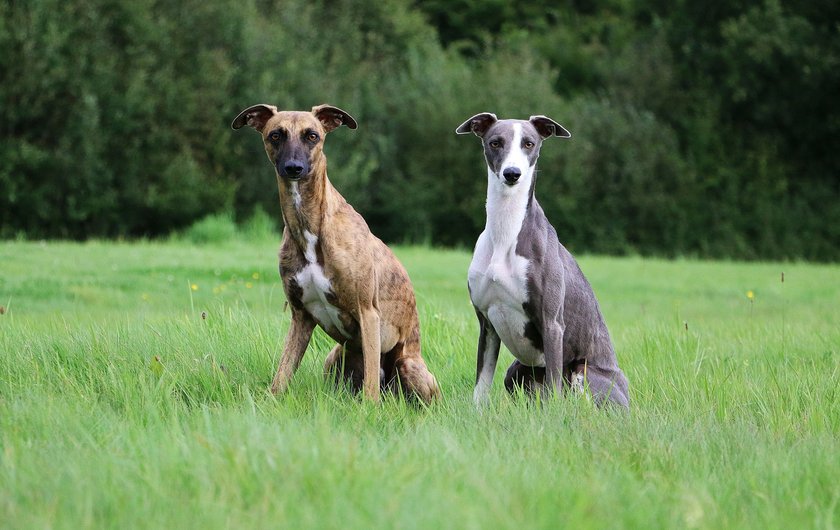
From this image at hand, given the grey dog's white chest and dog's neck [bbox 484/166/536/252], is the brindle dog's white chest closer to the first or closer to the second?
the grey dog's white chest

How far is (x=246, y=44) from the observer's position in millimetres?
22422

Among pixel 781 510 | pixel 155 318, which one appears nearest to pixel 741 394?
pixel 781 510

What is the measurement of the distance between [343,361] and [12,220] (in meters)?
16.6

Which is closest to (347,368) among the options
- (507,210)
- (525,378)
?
(525,378)

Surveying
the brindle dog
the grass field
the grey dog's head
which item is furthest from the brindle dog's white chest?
the grey dog's head

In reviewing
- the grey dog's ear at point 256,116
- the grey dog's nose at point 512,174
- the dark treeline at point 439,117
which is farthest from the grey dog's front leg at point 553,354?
the dark treeline at point 439,117

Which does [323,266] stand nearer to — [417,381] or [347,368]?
[347,368]

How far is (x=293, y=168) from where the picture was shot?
5.25m

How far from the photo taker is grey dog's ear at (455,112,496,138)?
577 centimetres

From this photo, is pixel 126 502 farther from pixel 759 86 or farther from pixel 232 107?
pixel 759 86

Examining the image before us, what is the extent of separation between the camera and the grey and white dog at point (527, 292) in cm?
538

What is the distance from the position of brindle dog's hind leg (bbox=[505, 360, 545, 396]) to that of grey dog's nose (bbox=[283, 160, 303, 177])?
66.9 inches

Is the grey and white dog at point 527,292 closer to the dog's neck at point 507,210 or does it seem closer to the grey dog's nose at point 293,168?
the dog's neck at point 507,210

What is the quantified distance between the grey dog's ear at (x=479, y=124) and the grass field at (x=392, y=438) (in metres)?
1.50
